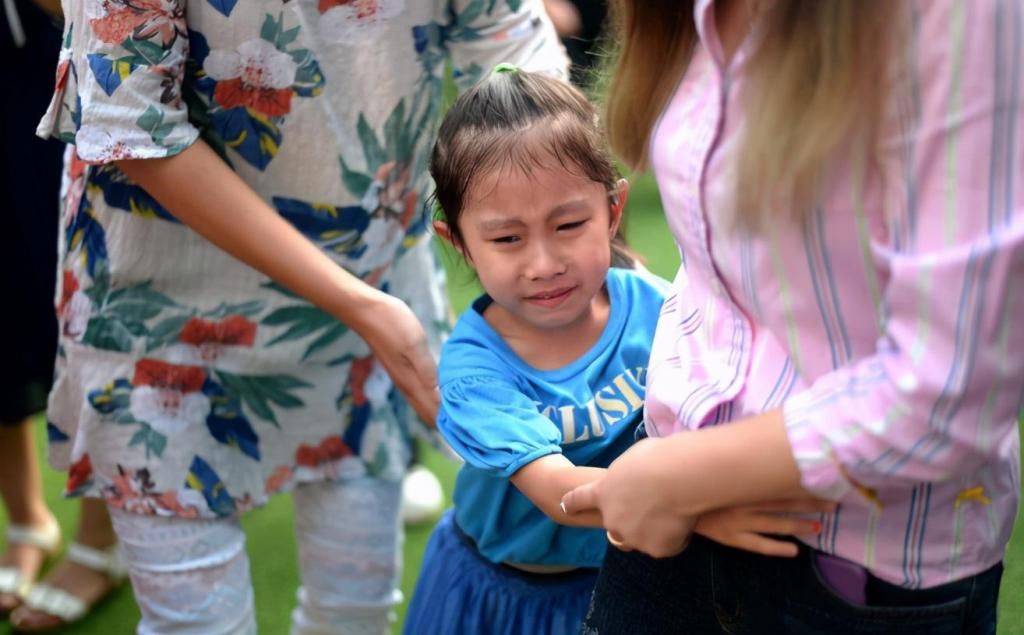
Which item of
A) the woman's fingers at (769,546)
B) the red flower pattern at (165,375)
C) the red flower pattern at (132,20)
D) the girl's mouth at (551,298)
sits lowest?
the red flower pattern at (165,375)

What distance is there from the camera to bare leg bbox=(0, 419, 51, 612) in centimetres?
255

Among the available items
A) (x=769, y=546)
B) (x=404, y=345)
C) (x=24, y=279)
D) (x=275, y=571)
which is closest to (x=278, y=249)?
(x=404, y=345)

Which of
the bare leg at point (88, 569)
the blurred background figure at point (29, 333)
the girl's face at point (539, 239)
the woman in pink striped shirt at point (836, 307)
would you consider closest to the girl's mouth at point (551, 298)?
the girl's face at point (539, 239)

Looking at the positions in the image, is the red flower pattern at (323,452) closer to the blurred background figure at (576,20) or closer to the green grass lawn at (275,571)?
the green grass lawn at (275,571)

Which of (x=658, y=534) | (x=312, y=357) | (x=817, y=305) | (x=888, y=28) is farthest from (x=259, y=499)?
(x=888, y=28)

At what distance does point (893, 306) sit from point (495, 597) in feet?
2.95

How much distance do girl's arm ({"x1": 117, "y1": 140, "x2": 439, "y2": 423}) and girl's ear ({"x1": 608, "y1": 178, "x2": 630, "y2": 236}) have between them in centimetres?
28

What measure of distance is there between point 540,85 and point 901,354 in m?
0.69

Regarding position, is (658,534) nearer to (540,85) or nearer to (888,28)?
(888,28)

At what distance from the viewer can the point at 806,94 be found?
939 mm

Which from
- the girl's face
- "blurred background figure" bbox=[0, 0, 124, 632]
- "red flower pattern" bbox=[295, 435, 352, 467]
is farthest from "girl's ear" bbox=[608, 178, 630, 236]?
"blurred background figure" bbox=[0, 0, 124, 632]

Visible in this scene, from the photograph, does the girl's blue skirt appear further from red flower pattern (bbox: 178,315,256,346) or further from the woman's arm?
the woman's arm

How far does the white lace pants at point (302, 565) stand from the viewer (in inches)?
70.6

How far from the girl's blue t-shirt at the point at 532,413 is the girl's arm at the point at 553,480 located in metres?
0.01
